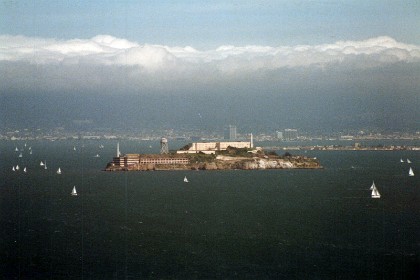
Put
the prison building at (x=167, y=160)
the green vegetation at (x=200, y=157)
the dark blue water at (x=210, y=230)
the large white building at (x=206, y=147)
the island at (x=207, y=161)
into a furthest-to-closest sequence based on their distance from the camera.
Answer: the large white building at (x=206, y=147) → the green vegetation at (x=200, y=157) → the prison building at (x=167, y=160) → the island at (x=207, y=161) → the dark blue water at (x=210, y=230)

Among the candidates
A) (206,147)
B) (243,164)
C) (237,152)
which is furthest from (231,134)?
(243,164)

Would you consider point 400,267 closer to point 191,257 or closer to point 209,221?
point 191,257

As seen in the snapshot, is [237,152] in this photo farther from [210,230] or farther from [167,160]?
[210,230]

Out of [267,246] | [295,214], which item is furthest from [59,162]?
[267,246]

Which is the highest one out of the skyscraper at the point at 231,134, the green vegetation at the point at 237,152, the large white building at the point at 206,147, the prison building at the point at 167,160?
the skyscraper at the point at 231,134

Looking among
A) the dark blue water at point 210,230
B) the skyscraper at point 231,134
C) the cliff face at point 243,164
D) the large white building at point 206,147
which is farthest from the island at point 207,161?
the skyscraper at point 231,134

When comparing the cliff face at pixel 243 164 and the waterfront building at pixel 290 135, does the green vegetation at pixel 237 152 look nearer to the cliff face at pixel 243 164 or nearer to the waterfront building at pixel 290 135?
the cliff face at pixel 243 164
